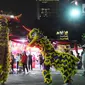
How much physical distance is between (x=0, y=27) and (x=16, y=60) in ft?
45.9

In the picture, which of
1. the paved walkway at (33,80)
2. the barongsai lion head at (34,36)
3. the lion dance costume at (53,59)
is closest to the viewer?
the barongsai lion head at (34,36)

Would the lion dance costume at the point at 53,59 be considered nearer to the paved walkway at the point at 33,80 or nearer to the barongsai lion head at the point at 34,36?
the barongsai lion head at the point at 34,36

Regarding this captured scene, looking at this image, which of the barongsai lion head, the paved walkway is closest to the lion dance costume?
the barongsai lion head

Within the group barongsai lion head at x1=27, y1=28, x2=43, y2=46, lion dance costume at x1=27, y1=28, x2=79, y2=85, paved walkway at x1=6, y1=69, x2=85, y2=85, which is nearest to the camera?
barongsai lion head at x1=27, y1=28, x2=43, y2=46

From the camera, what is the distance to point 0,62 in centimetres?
1647

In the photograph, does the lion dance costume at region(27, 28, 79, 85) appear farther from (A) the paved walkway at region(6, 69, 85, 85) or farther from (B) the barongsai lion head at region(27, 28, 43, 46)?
(A) the paved walkway at region(6, 69, 85, 85)

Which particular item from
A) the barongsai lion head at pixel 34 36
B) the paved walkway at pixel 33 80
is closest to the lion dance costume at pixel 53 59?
the barongsai lion head at pixel 34 36

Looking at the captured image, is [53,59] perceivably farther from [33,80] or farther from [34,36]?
[33,80]

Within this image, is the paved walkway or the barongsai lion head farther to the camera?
the paved walkway

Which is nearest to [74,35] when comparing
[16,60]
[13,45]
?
[13,45]

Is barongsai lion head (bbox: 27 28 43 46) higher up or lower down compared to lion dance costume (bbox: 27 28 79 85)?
higher up

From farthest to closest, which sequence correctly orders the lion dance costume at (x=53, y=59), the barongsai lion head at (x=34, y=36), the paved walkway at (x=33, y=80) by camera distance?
the paved walkway at (x=33, y=80), the lion dance costume at (x=53, y=59), the barongsai lion head at (x=34, y=36)

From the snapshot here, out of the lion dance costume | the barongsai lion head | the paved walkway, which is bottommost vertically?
the paved walkway

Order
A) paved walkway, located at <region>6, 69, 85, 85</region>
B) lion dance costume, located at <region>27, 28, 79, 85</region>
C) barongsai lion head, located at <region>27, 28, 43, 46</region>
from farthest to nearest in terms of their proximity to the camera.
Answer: paved walkway, located at <region>6, 69, 85, 85</region> < lion dance costume, located at <region>27, 28, 79, 85</region> < barongsai lion head, located at <region>27, 28, 43, 46</region>
